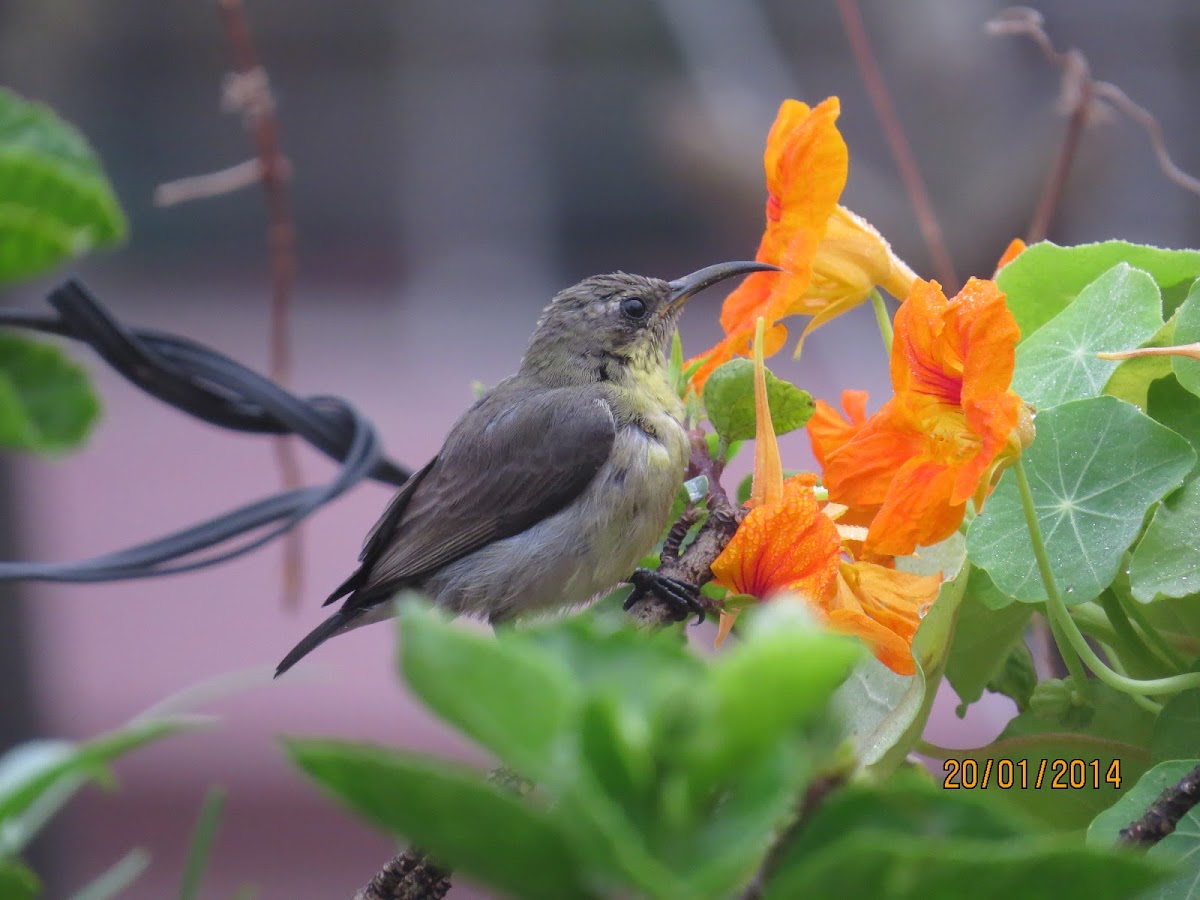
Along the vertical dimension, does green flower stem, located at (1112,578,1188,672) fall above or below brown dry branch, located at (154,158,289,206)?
below

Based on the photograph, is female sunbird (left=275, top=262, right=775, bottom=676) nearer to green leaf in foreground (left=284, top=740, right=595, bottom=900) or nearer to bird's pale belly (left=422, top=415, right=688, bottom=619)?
bird's pale belly (left=422, top=415, right=688, bottom=619)

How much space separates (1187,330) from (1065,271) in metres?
0.24

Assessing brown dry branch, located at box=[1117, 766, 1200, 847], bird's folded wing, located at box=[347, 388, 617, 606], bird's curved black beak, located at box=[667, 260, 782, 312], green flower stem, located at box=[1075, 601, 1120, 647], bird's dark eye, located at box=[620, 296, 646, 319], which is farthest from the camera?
bird's dark eye, located at box=[620, 296, 646, 319]

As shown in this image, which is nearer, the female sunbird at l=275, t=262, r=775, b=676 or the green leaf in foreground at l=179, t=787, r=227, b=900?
the green leaf in foreground at l=179, t=787, r=227, b=900

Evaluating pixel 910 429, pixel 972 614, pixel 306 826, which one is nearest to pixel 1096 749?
pixel 972 614

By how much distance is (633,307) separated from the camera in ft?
8.95

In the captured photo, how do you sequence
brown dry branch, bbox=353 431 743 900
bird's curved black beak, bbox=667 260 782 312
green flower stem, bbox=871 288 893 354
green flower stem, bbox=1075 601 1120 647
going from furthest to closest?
bird's curved black beak, bbox=667 260 782 312, green flower stem, bbox=871 288 893 354, green flower stem, bbox=1075 601 1120 647, brown dry branch, bbox=353 431 743 900

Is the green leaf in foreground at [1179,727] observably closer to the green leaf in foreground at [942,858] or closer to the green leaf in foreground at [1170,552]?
the green leaf in foreground at [1170,552]

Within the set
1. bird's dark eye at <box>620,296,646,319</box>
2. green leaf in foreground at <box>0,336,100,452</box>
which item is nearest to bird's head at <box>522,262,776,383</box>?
bird's dark eye at <box>620,296,646,319</box>

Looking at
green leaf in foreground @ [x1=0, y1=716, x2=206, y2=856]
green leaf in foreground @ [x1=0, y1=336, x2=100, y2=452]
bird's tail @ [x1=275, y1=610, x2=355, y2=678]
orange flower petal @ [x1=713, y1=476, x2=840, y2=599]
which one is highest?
green leaf in foreground @ [x1=0, y1=336, x2=100, y2=452]

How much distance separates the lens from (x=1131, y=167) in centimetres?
887

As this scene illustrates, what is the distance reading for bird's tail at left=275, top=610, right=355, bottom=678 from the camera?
236cm

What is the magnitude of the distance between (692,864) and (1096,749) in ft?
2.96

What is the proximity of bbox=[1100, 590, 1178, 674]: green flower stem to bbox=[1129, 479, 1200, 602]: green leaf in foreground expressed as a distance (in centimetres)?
10
